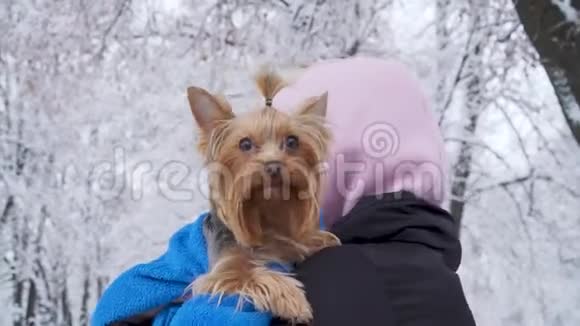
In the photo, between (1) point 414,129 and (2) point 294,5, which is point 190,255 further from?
(2) point 294,5

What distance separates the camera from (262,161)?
2164 millimetres

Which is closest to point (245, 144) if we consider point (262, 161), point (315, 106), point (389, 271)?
point (262, 161)

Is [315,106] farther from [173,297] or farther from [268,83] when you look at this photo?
[173,297]

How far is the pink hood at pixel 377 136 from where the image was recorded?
2354 mm

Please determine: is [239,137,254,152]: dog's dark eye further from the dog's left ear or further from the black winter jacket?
the black winter jacket

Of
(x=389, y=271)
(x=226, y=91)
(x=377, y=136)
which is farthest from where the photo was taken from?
(x=226, y=91)

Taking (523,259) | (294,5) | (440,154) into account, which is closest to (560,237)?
(523,259)

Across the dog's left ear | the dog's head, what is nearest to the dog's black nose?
the dog's head

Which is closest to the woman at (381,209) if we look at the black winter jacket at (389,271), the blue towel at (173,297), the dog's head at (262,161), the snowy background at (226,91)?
the black winter jacket at (389,271)

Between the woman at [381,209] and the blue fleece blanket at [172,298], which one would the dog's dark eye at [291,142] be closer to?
the woman at [381,209]

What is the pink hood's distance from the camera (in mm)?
2354

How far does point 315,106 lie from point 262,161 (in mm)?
263

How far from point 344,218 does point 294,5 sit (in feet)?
23.1

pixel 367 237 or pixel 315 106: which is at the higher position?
pixel 315 106
